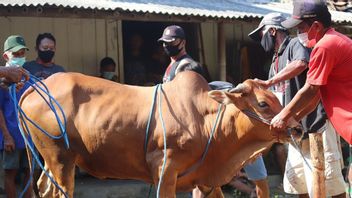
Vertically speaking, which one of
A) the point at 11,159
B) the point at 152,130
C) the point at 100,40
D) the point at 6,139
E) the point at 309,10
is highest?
the point at 309,10

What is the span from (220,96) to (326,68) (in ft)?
4.09

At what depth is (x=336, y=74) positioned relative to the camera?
17.5ft

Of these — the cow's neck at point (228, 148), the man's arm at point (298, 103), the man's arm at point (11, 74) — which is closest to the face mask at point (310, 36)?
the man's arm at point (298, 103)

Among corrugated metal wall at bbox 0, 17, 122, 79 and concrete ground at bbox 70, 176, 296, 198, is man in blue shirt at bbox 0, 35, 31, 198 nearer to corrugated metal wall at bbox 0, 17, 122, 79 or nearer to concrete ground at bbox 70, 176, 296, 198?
concrete ground at bbox 70, 176, 296, 198

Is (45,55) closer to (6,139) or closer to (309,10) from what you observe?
(6,139)

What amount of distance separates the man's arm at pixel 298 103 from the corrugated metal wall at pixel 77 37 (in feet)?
18.5

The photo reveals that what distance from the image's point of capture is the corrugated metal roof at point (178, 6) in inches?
351

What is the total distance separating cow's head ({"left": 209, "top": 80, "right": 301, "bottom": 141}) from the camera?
20.5 ft

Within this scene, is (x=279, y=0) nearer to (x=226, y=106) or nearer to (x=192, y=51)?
(x=192, y=51)

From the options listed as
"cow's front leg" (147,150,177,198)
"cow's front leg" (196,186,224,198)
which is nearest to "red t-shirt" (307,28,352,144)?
"cow's front leg" (147,150,177,198)

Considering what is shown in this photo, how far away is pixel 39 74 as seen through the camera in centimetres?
828

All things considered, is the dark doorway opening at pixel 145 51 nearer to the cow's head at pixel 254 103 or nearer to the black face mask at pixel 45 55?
the black face mask at pixel 45 55

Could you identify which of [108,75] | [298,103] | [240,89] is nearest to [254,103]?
[240,89]

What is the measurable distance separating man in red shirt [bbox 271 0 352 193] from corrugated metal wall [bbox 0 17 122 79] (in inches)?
232
